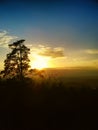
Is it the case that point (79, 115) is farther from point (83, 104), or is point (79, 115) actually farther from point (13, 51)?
point (13, 51)

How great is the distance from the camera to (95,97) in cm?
609

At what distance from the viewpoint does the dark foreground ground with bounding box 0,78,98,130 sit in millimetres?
Answer: 5113

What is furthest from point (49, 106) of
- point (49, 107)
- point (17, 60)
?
point (17, 60)

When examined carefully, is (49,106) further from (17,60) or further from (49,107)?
(17,60)

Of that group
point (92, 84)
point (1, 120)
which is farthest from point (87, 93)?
point (1, 120)

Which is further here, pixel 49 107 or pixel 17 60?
pixel 17 60

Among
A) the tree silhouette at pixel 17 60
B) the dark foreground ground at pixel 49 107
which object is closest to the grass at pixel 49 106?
the dark foreground ground at pixel 49 107

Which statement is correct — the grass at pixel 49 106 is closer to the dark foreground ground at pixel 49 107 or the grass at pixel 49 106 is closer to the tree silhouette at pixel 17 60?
the dark foreground ground at pixel 49 107

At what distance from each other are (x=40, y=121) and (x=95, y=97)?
1.46 m

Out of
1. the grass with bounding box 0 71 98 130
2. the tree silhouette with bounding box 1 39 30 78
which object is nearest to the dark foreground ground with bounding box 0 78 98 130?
the grass with bounding box 0 71 98 130

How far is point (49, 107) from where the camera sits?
5.61m

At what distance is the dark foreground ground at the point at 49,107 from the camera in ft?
16.8

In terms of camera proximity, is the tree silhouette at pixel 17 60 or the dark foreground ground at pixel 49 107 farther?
the tree silhouette at pixel 17 60

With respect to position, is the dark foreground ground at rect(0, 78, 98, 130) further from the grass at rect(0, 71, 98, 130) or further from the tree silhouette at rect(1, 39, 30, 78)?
the tree silhouette at rect(1, 39, 30, 78)
